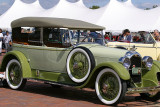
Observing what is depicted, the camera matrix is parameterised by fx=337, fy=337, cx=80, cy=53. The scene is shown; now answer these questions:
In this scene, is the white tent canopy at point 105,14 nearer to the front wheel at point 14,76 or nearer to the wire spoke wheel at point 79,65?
the front wheel at point 14,76

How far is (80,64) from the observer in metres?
6.66

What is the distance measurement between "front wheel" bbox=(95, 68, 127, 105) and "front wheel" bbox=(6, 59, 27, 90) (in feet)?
7.33

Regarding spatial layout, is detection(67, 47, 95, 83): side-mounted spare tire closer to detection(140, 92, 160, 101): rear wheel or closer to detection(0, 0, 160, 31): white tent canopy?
detection(140, 92, 160, 101): rear wheel

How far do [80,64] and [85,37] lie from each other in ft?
3.57

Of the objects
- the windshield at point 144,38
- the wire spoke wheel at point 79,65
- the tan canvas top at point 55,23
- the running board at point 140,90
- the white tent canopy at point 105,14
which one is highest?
the white tent canopy at point 105,14

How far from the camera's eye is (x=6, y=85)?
27.4ft

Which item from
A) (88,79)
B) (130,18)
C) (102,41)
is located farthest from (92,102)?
(130,18)

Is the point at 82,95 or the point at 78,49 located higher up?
the point at 78,49

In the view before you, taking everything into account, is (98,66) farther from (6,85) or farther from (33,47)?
(6,85)

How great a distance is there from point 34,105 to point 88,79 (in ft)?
3.64

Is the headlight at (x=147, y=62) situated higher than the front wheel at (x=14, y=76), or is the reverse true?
the headlight at (x=147, y=62)

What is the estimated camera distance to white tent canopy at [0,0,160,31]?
2291 centimetres

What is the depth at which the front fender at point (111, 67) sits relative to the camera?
19.2 feet

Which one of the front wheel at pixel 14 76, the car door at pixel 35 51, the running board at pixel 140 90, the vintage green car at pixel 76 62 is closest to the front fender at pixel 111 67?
the vintage green car at pixel 76 62
